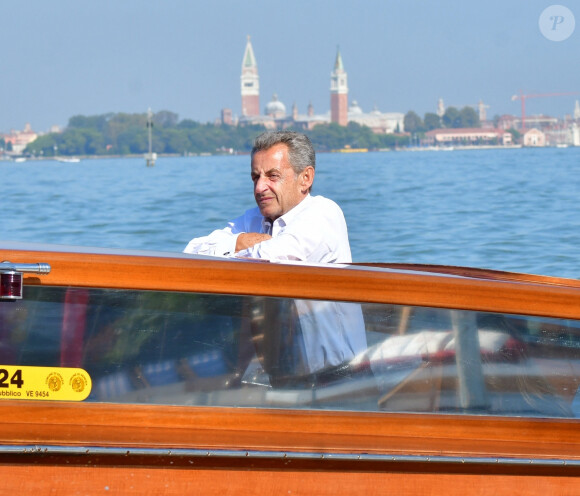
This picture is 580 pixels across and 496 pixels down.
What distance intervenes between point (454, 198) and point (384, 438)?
22.3 meters

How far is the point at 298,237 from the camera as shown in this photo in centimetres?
298

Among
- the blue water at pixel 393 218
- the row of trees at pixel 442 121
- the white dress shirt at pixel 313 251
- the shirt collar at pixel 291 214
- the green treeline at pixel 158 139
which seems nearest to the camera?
the white dress shirt at pixel 313 251

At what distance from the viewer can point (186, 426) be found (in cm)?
216

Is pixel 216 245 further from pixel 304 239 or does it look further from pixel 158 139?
pixel 158 139

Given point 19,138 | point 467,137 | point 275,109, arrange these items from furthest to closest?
1. point 275,109
2. point 19,138
3. point 467,137

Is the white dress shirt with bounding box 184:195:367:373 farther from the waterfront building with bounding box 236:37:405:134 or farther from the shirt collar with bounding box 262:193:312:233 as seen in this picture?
the waterfront building with bounding box 236:37:405:134

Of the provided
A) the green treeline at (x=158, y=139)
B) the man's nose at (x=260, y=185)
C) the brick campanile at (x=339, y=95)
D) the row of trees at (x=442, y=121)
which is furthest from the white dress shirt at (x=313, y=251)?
the brick campanile at (x=339, y=95)

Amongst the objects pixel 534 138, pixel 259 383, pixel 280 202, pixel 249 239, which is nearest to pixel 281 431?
pixel 259 383

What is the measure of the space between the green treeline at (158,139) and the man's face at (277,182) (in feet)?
352

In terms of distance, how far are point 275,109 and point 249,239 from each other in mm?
168169

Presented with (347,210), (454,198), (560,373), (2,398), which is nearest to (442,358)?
(560,373)

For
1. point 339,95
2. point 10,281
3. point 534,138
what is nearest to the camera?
point 10,281

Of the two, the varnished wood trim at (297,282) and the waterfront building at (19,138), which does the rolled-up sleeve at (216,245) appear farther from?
the waterfront building at (19,138)

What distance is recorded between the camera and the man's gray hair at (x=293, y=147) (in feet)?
11.0
